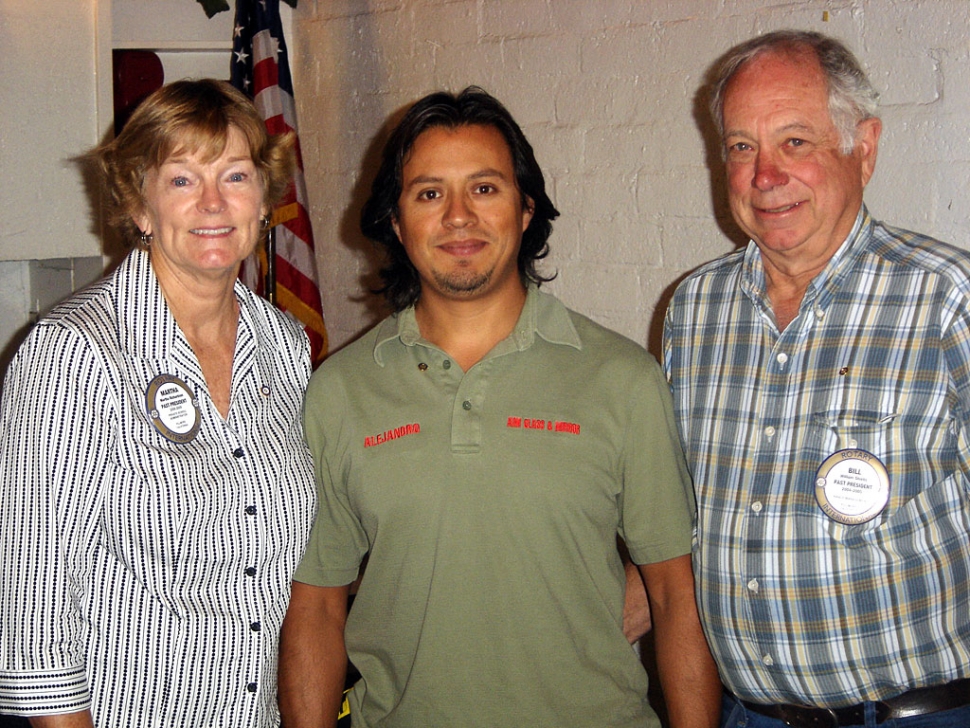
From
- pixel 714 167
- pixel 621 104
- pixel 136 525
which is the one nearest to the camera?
pixel 136 525

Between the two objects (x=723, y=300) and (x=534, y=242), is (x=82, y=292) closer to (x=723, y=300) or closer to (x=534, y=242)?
(x=534, y=242)

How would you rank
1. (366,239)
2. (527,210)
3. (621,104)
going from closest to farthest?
(527,210) < (621,104) < (366,239)

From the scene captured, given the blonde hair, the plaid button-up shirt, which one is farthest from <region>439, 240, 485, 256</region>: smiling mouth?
the plaid button-up shirt

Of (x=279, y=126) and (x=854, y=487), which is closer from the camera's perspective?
(x=854, y=487)

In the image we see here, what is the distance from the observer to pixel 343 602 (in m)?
2.05

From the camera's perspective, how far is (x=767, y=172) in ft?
5.81

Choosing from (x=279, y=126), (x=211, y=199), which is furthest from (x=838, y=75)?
(x=279, y=126)

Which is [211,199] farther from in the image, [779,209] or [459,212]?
[779,209]

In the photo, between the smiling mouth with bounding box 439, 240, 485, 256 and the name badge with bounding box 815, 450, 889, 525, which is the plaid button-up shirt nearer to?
the name badge with bounding box 815, 450, 889, 525

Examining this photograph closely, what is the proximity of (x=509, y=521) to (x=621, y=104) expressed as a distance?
140 centimetres

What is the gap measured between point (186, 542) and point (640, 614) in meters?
0.94

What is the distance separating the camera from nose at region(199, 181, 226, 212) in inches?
70.1

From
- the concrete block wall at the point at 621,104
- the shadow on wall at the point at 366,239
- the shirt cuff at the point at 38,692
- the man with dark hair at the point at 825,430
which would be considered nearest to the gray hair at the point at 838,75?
the man with dark hair at the point at 825,430

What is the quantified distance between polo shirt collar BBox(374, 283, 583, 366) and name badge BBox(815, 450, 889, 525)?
21.5 inches
